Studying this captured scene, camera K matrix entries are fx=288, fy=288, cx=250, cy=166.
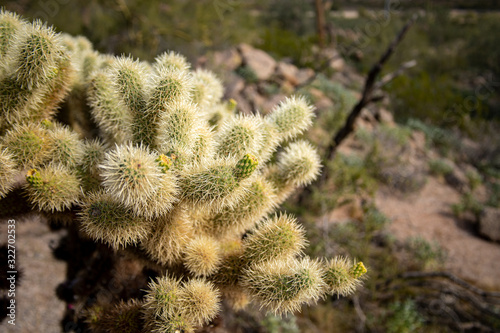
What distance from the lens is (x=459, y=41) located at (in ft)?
51.3

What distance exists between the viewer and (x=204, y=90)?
1.79 metres

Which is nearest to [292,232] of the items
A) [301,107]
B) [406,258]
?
[301,107]

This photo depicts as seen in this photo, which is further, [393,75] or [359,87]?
[359,87]

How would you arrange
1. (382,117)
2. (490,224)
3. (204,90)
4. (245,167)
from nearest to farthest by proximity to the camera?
1. (245,167)
2. (204,90)
3. (490,224)
4. (382,117)

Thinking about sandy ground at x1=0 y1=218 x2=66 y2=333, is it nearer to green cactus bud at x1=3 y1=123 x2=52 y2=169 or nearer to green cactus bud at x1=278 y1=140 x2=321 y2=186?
green cactus bud at x1=3 y1=123 x2=52 y2=169

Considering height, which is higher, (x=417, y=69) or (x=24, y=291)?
(x=24, y=291)

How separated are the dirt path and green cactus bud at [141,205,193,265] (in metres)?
4.84

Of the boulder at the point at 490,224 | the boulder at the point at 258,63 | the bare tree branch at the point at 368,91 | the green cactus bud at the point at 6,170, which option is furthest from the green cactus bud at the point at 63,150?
the boulder at the point at 490,224

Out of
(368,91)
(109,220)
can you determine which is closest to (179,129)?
(109,220)

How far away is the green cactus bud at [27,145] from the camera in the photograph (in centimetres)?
136

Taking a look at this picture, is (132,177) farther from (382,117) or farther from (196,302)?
(382,117)

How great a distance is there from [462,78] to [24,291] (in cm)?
1799

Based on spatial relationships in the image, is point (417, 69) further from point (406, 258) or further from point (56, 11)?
point (56, 11)

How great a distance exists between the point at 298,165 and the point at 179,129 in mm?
728
